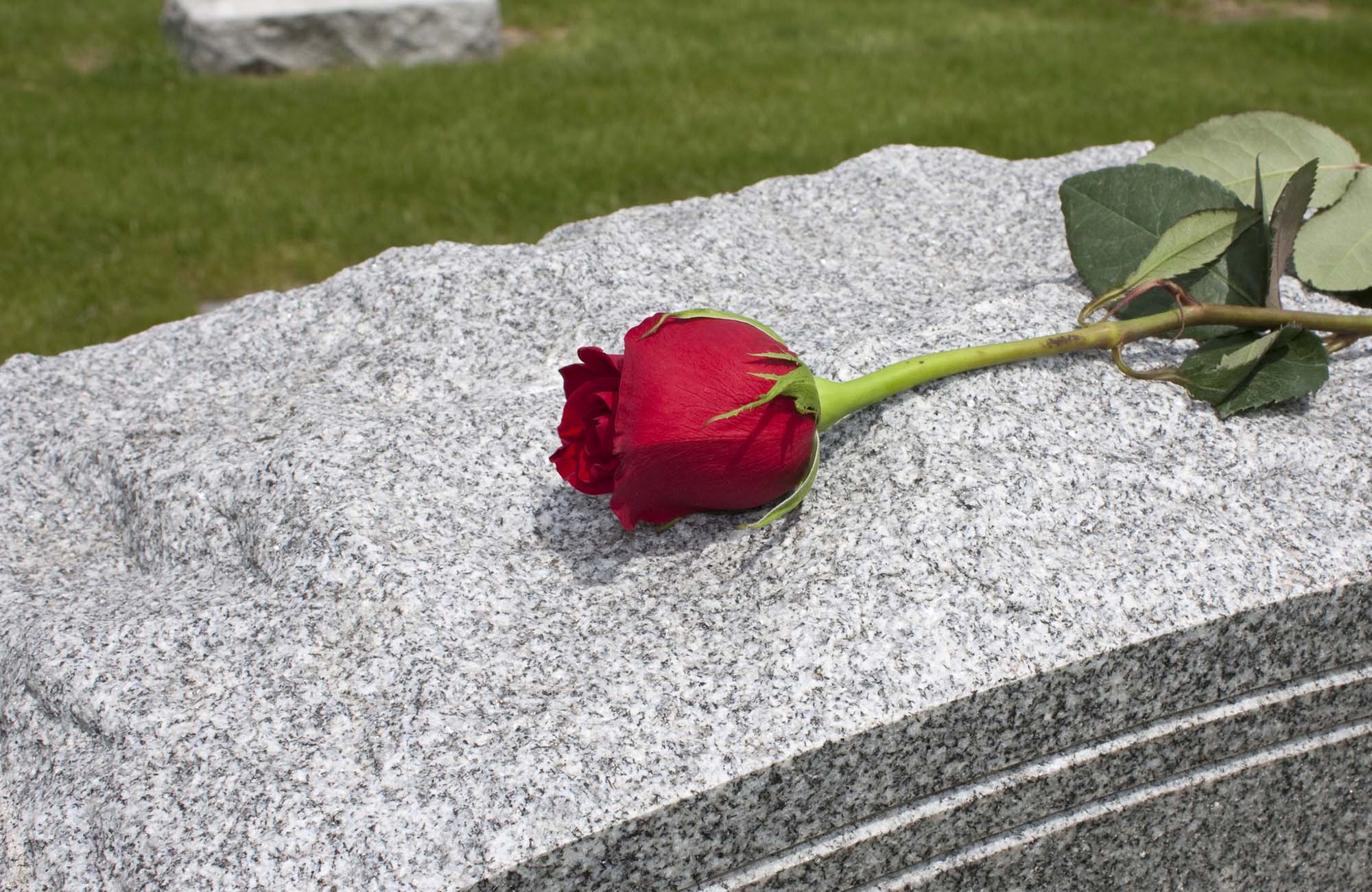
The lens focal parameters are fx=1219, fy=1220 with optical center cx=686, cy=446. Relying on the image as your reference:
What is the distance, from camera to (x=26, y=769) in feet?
4.06

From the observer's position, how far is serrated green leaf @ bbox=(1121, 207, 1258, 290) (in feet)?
4.76

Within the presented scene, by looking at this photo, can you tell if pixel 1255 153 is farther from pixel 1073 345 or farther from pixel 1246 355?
pixel 1073 345

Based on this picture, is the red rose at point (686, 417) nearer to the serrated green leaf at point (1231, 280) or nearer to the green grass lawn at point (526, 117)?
the serrated green leaf at point (1231, 280)

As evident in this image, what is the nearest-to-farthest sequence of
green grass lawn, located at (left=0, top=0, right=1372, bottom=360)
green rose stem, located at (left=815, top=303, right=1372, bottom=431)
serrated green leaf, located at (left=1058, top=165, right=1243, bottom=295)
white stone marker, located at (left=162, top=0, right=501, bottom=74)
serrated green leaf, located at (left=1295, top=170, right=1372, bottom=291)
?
1. green rose stem, located at (left=815, top=303, right=1372, bottom=431)
2. serrated green leaf, located at (left=1058, top=165, right=1243, bottom=295)
3. serrated green leaf, located at (left=1295, top=170, right=1372, bottom=291)
4. green grass lawn, located at (left=0, top=0, right=1372, bottom=360)
5. white stone marker, located at (left=162, top=0, right=501, bottom=74)

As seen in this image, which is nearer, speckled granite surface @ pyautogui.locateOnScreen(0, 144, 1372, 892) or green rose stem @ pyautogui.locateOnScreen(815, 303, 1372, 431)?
speckled granite surface @ pyautogui.locateOnScreen(0, 144, 1372, 892)

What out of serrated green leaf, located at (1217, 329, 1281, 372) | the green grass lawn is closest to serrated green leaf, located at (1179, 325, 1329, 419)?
serrated green leaf, located at (1217, 329, 1281, 372)

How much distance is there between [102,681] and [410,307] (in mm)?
706

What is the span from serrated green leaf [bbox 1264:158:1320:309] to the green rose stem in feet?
0.13

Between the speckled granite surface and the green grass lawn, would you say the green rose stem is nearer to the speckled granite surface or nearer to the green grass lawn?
the speckled granite surface

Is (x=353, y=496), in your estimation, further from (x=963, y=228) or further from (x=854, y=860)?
(x=963, y=228)

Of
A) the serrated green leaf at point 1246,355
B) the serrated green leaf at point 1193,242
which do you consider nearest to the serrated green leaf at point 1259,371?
the serrated green leaf at point 1246,355

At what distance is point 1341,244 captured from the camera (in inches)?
64.8

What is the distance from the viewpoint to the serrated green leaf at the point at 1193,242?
1.45 m

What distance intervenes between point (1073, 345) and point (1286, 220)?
0.32 meters
